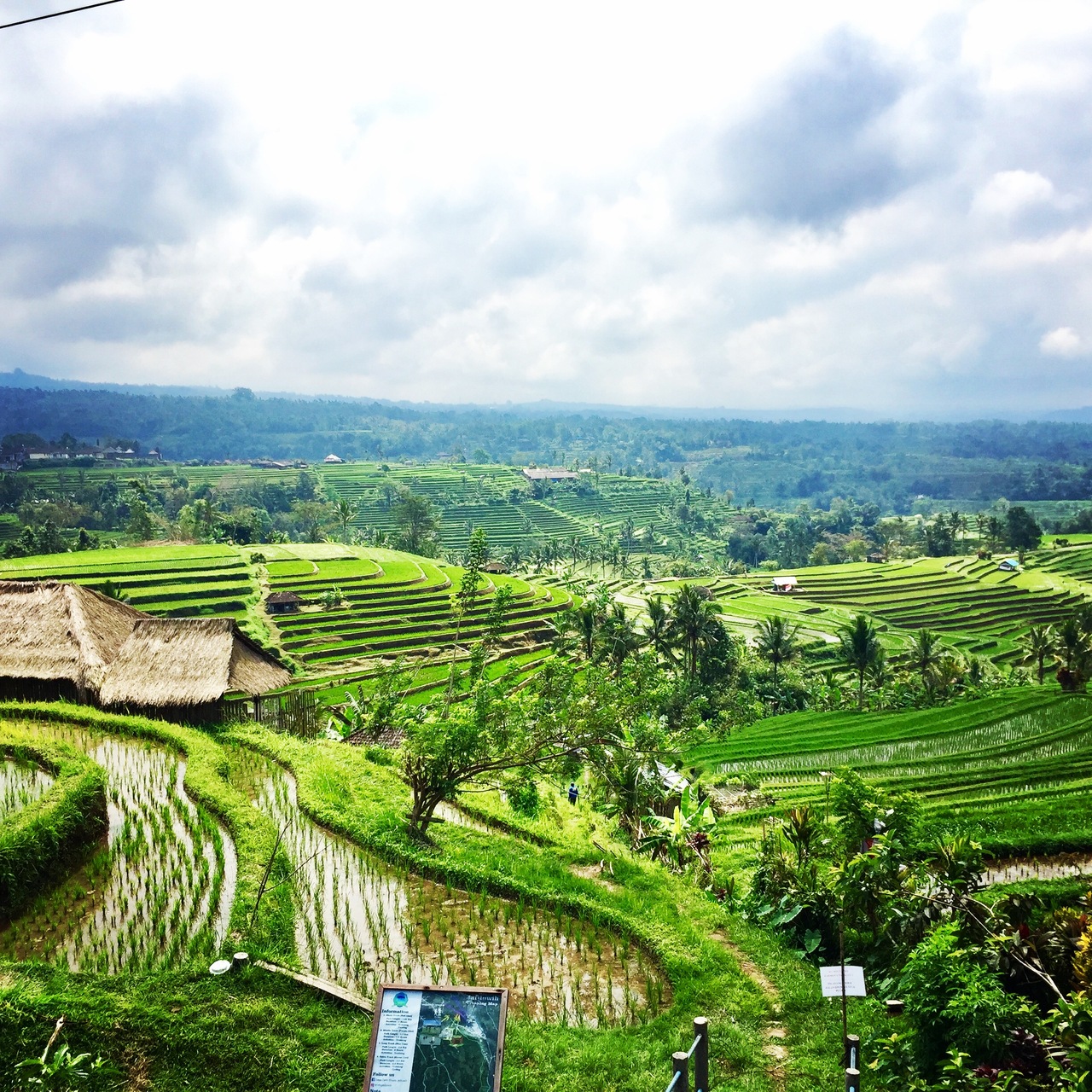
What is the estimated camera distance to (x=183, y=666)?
18.9 meters

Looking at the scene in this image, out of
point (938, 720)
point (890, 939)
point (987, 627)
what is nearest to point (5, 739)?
point (890, 939)

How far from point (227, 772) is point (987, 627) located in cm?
5235

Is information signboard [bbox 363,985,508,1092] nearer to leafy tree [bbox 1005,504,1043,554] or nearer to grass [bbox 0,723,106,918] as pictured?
grass [bbox 0,723,106,918]

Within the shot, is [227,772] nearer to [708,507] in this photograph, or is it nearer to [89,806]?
[89,806]

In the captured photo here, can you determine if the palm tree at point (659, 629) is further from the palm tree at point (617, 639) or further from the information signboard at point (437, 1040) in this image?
the information signboard at point (437, 1040)

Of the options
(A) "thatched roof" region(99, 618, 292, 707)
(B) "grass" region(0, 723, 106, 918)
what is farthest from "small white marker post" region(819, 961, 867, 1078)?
(A) "thatched roof" region(99, 618, 292, 707)

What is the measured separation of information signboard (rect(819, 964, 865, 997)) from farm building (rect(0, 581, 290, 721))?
1467 centimetres

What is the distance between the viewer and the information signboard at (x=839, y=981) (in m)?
6.43

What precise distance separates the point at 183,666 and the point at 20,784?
5.58m

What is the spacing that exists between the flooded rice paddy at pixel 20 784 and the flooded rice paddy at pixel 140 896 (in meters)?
0.99

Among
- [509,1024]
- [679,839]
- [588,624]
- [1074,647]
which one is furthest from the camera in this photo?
[588,624]

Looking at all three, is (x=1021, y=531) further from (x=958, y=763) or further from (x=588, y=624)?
(x=958, y=763)

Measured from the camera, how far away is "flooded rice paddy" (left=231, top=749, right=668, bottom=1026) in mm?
8383

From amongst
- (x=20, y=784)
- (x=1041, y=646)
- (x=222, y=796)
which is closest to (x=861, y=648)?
(x=1041, y=646)
